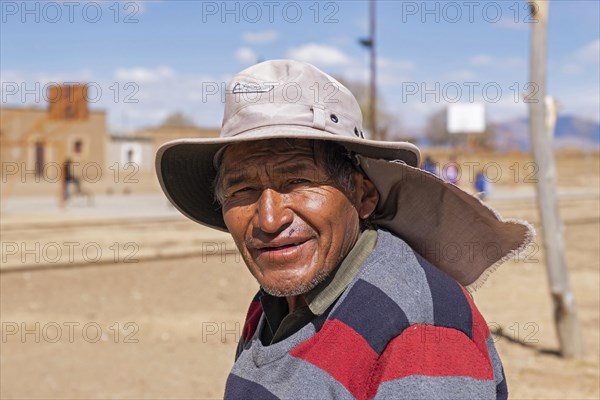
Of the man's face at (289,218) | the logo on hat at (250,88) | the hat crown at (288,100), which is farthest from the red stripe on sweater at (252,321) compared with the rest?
the logo on hat at (250,88)

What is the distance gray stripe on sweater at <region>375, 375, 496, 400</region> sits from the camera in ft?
4.72

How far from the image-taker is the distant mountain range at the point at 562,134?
42.0 metres

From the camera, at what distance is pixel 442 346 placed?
151cm

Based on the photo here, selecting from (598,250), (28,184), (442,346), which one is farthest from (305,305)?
(28,184)

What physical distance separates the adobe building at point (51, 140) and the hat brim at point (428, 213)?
105 ft

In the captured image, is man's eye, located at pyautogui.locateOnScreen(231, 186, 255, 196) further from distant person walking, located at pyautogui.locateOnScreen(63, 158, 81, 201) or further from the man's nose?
distant person walking, located at pyautogui.locateOnScreen(63, 158, 81, 201)

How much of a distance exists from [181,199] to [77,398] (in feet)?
11.5

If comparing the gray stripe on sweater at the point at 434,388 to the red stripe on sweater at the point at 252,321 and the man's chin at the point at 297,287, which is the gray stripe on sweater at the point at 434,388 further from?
the red stripe on sweater at the point at 252,321

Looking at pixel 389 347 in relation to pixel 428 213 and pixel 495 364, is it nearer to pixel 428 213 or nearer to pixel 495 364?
pixel 495 364

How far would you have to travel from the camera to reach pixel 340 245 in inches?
73.4

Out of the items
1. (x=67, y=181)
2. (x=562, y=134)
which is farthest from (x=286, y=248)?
(x=562, y=134)

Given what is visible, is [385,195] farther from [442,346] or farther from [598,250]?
[598,250]

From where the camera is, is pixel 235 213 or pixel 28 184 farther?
pixel 28 184

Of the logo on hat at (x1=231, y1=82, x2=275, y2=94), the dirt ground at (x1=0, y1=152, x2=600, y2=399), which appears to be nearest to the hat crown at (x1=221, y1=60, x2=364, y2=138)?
the logo on hat at (x1=231, y1=82, x2=275, y2=94)
